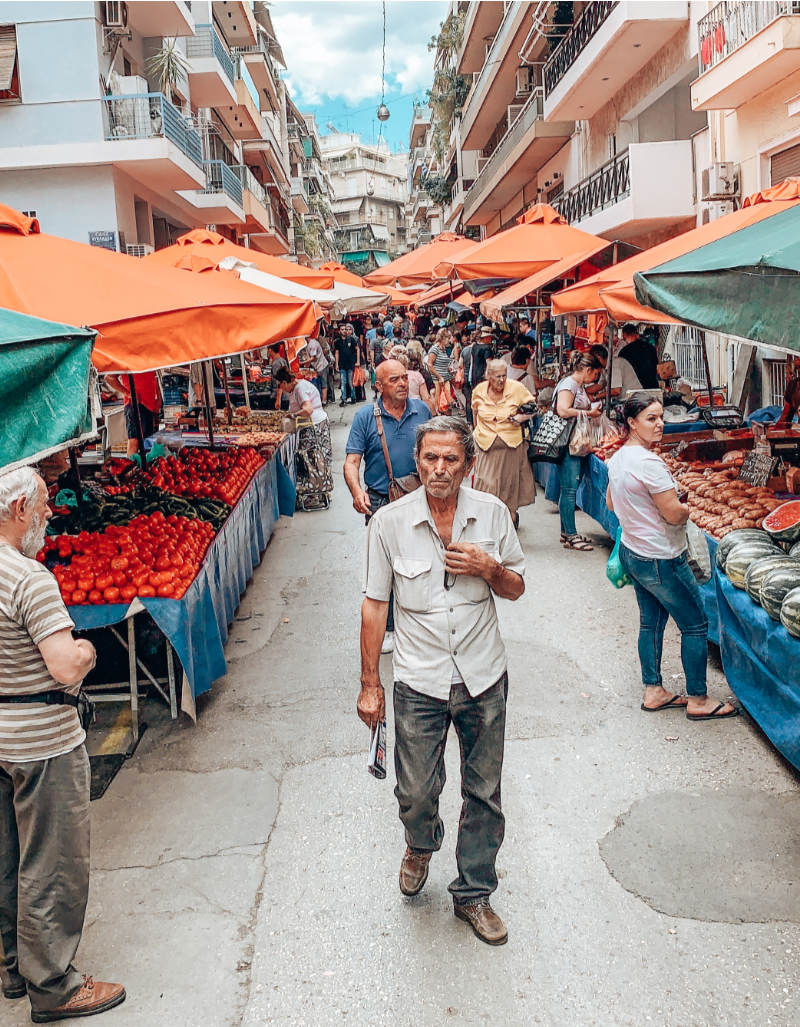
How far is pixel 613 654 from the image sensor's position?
657 centimetres

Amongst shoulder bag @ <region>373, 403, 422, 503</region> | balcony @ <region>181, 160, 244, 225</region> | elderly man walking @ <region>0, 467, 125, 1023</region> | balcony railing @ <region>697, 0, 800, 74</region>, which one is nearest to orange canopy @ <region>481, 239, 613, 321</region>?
balcony railing @ <region>697, 0, 800, 74</region>

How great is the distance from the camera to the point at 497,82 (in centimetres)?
3008

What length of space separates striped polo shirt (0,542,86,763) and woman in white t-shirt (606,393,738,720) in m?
3.27

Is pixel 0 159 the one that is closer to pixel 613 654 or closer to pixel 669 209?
pixel 669 209

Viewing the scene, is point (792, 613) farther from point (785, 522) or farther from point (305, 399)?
point (305, 399)

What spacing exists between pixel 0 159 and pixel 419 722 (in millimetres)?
18679

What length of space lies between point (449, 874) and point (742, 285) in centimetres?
307

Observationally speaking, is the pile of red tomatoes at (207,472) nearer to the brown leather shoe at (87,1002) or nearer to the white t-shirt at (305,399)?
the white t-shirt at (305,399)

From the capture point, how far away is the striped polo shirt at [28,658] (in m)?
3.01

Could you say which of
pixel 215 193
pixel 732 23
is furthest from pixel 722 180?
pixel 215 193

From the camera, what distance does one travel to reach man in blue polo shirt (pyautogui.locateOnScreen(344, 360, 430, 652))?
628cm

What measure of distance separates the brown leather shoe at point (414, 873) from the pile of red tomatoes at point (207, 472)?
4.72 meters

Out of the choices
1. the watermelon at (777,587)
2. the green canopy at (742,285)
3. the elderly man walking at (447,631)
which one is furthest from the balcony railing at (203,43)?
the elderly man walking at (447,631)

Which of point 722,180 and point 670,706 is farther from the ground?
point 722,180
